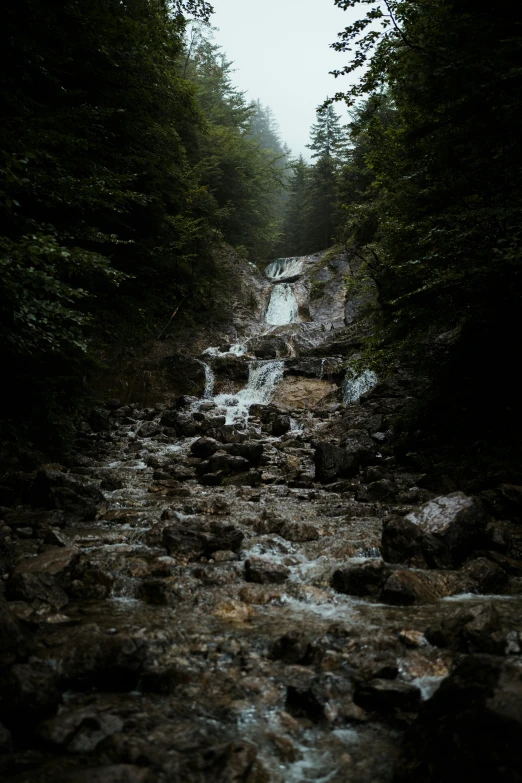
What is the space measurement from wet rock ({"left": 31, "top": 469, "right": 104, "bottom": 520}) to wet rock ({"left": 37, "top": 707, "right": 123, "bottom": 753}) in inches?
172

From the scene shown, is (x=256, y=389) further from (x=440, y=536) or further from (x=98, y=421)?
(x=440, y=536)

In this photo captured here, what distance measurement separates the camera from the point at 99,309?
18250 millimetres

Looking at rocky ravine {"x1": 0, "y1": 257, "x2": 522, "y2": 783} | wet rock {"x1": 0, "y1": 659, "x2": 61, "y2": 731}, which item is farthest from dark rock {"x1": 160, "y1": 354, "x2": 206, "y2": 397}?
wet rock {"x1": 0, "y1": 659, "x2": 61, "y2": 731}

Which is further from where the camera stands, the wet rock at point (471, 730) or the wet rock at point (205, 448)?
the wet rock at point (205, 448)

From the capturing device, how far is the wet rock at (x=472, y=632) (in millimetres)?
2842

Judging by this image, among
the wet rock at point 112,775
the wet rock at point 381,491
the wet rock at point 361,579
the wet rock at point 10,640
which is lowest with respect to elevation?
Answer: the wet rock at point 112,775

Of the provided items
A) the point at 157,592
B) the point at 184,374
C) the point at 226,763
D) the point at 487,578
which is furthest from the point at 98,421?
the point at 226,763

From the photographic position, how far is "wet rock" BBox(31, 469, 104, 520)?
6363mm

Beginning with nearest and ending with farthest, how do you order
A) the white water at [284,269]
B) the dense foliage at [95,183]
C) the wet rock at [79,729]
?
the wet rock at [79,729] → the dense foliage at [95,183] → the white water at [284,269]

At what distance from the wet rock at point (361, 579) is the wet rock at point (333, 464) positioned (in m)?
4.58

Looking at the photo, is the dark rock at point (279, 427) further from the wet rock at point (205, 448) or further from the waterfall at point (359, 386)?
the waterfall at point (359, 386)

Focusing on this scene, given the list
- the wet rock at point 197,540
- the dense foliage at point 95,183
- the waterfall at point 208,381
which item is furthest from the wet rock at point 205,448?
the waterfall at point 208,381

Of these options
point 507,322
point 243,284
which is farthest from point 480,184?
point 243,284

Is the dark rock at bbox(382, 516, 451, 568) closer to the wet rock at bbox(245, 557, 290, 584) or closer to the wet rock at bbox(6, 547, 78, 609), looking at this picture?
the wet rock at bbox(245, 557, 290, 584)
